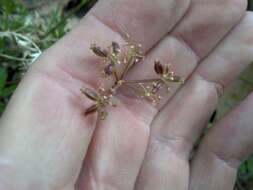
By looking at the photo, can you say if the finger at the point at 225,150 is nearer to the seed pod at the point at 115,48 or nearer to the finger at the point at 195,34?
the finger at the point at 195,34

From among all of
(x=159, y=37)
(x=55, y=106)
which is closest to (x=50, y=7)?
(x=159, y=37)

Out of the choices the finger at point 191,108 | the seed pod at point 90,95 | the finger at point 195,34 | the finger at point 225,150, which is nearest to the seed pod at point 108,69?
the seed pod at point 90,95

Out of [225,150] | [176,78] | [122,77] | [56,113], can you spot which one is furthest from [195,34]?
[56,113]

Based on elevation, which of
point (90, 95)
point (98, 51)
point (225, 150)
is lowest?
point (225, 150)

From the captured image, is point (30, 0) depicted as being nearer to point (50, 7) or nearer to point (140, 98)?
point (50, 7)

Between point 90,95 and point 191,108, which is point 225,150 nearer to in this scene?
point 191,108
